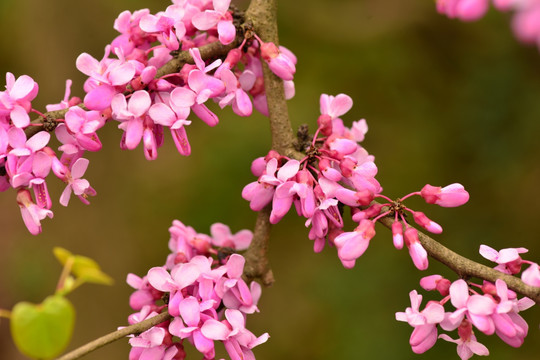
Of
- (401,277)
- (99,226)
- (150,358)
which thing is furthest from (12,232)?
(150,358)

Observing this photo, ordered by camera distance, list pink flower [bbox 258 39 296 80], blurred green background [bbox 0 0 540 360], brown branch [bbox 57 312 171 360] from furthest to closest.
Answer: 1. blurred green background [bbox 0 0 540 360]
2. pink flower [bbox 258 39 296 80]
3. brown branch [bbox 57 312 171 360]

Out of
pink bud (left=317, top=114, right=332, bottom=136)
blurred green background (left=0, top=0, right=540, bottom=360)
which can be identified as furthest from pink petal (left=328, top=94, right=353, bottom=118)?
blurred green background (left=0, top=0, right=540, bottom=360)

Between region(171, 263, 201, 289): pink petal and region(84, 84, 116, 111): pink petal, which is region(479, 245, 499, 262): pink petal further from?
region(84, 84, 116, 111): pink petal

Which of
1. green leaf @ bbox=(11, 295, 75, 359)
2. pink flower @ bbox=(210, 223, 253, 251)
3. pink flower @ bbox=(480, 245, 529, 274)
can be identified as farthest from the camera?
pink flower @ bbox=(210, 223, 253, 251)

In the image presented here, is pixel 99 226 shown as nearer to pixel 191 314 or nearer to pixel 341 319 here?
pixel 341 319

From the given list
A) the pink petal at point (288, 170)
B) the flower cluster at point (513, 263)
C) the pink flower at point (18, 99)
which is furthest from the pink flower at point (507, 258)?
the pink flower at point (18, 99)

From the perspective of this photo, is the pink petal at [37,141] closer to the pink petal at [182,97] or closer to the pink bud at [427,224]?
the pink petal at [182,97]
